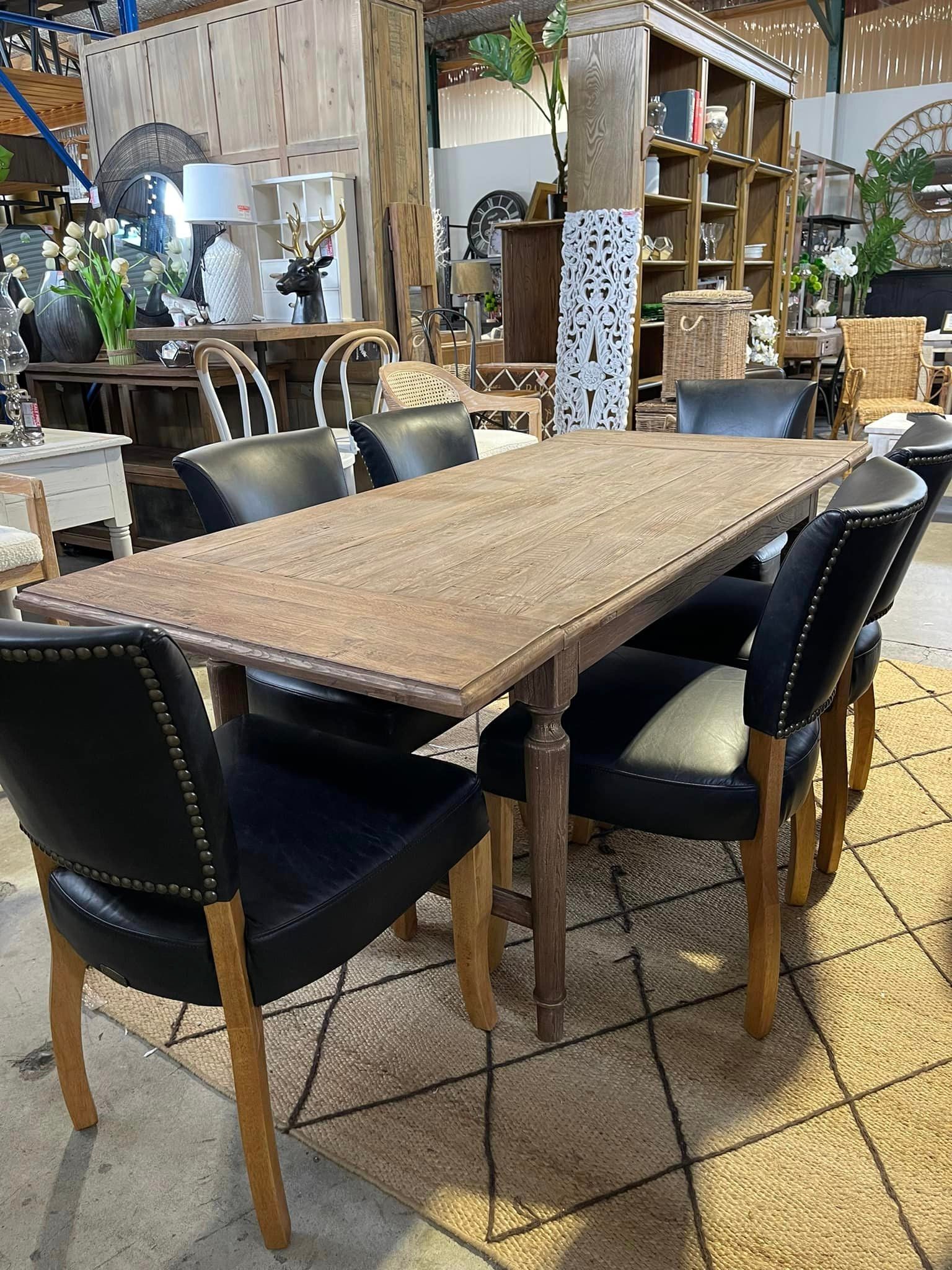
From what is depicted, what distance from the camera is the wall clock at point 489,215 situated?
10281 mm

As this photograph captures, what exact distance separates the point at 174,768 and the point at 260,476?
3.90ft

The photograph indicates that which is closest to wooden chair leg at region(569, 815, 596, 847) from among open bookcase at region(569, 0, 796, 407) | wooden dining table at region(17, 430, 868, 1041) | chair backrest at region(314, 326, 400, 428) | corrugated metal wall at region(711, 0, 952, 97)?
wooden dining table at region(17, 430, 868, 1041)

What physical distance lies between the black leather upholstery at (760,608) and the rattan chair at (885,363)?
14.7 ft

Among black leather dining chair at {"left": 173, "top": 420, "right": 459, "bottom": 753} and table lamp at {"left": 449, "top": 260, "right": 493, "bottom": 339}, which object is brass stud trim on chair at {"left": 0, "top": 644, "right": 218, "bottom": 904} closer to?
black leather dining chair at {"left": 173, "top": 420, "right": 459, "bottom": 753}

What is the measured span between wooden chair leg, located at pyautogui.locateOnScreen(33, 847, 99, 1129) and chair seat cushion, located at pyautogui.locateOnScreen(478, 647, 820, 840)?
680mm

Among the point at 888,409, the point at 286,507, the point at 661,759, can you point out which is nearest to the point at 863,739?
the point at 661,759

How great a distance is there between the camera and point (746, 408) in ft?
9.97

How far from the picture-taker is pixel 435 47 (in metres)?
10.2

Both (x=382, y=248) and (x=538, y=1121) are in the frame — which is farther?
(x=382, y=248)

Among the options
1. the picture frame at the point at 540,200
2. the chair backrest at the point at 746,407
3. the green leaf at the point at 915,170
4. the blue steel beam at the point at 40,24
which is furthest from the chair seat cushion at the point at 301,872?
the green leaf at the point at 915,170

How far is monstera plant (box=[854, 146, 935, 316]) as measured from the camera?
8188 mm

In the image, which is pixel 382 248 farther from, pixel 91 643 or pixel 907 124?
pixel 907 124

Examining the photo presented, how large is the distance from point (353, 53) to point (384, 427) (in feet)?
8.84

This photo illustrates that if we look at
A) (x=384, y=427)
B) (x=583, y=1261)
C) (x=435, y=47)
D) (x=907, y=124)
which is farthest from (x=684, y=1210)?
(x=435, y=47)
